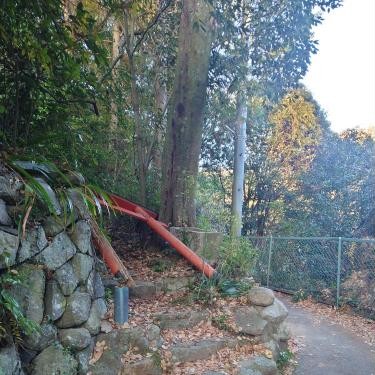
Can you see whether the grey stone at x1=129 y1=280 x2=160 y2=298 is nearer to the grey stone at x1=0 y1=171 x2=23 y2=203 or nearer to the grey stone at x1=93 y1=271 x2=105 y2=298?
the grey stone at x1=93 y1=271 x2=105 y2=298

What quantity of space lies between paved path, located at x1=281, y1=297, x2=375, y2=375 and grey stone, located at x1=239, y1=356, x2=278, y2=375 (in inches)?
24.6

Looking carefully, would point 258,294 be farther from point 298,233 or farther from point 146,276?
point 298,233

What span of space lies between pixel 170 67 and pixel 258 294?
4593mm

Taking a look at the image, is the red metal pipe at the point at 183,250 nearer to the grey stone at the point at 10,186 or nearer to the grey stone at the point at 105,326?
the grey stone at the point at 105,326

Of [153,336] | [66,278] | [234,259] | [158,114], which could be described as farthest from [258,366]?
[158,114]

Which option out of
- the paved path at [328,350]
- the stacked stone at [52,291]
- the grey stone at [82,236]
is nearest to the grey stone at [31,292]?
the stacked stone at [52,291]

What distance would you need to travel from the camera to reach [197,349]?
3.54 meters

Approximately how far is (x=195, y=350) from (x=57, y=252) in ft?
5.29

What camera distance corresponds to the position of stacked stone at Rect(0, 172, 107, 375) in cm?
274

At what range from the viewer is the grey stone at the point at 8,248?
8.51 ft

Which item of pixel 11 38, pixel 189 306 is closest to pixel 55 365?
pixel 189 306

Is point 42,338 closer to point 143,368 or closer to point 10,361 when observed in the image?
point 10,361

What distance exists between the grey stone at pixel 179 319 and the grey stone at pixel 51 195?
1.52m

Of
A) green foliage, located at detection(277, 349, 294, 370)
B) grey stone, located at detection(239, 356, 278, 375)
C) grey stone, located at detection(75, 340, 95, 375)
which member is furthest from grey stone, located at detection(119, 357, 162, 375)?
green foliage, located at detection(277, 349, 294, 370)
